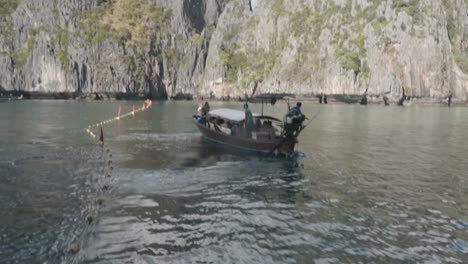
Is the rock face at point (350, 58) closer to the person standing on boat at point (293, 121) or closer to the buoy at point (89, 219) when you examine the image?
the person standing on boat at point (293, 121)

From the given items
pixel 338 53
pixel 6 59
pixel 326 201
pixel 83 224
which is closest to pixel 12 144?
pixel 83 224

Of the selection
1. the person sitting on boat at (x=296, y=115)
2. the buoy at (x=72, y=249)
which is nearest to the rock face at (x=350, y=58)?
the person sitting on boat at (x=296, y=115)

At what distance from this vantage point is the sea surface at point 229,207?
1230 centimetres

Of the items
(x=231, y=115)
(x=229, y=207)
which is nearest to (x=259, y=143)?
(x=231, y=115)

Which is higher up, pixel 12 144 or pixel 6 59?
pixel 6 59

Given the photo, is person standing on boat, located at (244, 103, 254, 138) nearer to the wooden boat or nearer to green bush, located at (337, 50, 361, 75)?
the wooden boat

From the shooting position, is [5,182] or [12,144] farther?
[12,144]

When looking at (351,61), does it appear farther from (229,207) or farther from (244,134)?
(229,207)

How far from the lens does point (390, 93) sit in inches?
5674

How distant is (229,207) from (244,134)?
1560 cm

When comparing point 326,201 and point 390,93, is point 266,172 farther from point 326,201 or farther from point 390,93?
point 390,93

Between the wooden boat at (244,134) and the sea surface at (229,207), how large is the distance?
3.38 feet

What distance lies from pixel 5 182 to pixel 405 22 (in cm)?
15623

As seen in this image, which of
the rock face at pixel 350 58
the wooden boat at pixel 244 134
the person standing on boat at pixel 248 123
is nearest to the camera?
the wooden boat at pixel 244 134
